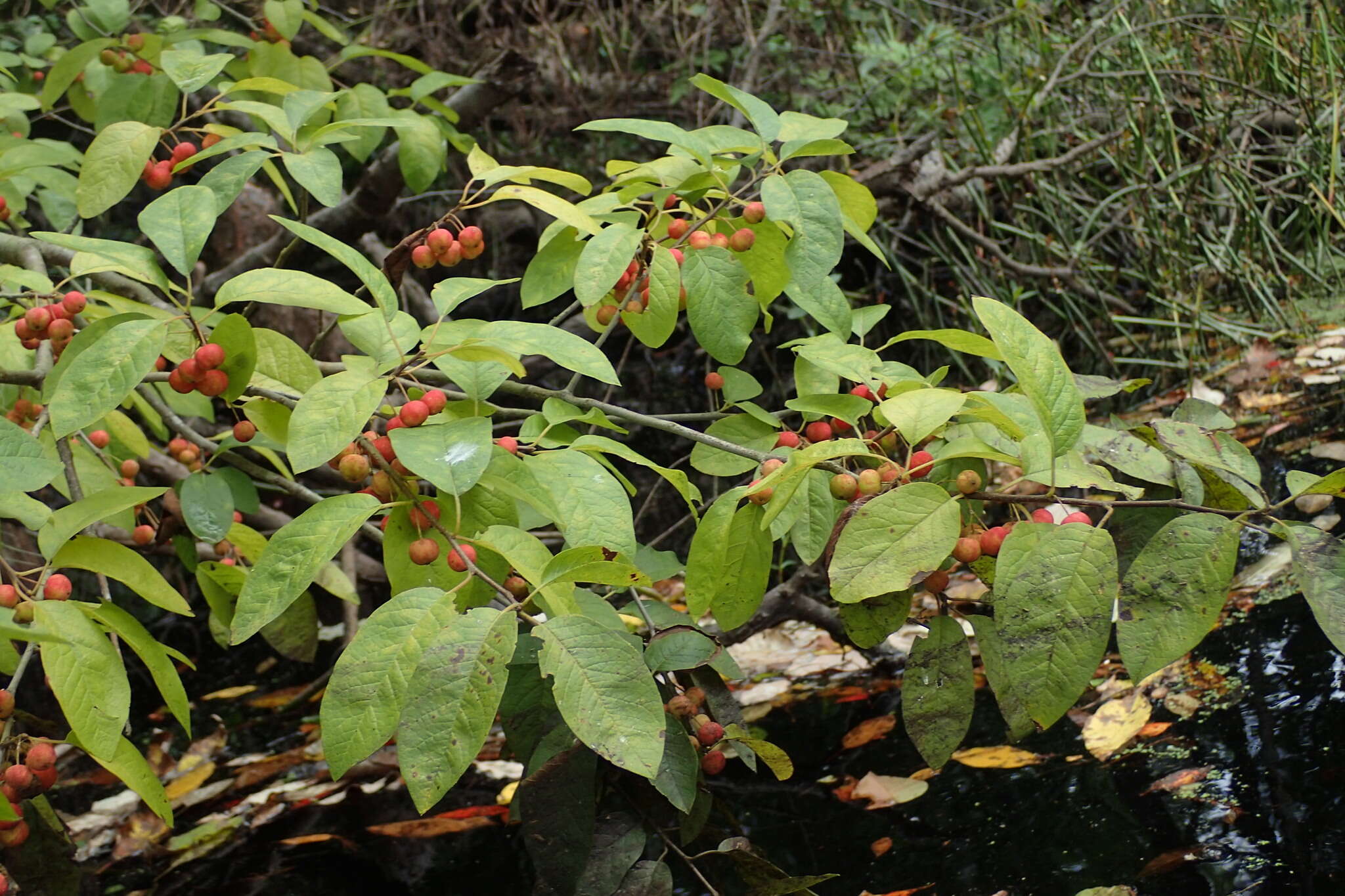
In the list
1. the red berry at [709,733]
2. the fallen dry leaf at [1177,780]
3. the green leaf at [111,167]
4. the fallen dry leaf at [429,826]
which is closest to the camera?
the red berry at [709,733]

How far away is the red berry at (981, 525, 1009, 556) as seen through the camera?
31.2 inches

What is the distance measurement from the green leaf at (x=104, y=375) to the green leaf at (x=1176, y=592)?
72 centimetres

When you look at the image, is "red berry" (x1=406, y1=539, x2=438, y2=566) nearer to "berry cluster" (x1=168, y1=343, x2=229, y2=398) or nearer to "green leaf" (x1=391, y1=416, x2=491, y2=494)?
"green leaf" (x1=391, y1=416, x2=491, y2=494)

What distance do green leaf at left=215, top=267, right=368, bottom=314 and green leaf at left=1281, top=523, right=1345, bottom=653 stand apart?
0.68 m

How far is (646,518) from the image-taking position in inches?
123

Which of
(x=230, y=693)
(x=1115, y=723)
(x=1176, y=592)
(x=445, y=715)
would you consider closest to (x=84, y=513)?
(x=445, y=715)

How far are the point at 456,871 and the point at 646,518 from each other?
5.87 ft

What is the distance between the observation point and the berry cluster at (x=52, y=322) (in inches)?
40.2

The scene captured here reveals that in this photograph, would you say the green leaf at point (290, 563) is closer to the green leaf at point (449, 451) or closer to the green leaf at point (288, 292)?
the green leaf at point (449, 451)

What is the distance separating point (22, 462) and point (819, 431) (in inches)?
26.7

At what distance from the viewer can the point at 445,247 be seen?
1090 millimetres

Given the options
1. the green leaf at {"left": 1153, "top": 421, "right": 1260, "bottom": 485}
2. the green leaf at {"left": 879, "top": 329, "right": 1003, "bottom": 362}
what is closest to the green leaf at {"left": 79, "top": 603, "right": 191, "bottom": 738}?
the green leaf at {"left": 879, "top": 329, "right": 1003, "bottom": 362}

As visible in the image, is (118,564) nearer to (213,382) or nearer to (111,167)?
(213,382)

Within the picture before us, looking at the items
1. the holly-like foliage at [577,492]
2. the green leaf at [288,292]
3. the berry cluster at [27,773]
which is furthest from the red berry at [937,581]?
the berry cluster at [27,773]
